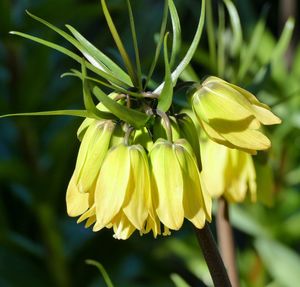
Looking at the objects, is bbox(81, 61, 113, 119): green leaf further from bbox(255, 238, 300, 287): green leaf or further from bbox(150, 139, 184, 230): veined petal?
bbox(255, 238, 300, 287): green leaf

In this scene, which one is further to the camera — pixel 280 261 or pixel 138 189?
pixel 280 261

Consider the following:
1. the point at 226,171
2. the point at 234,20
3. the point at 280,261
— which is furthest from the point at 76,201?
the point at 280,261

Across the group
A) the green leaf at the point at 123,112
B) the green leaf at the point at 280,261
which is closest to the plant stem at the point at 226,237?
the green leaf at the point at 123,112

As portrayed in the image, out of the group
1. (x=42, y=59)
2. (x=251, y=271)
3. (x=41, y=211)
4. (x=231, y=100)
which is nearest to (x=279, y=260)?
(x=251, y=271)

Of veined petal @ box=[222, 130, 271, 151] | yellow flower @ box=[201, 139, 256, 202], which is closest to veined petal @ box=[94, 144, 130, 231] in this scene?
veined petal @ box=[222, 130, 271, 151]

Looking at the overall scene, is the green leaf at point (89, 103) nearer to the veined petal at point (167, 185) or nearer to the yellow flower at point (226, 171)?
the veined petal at point (167, 185)

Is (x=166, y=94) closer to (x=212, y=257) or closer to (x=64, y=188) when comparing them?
(x=212, y=257)
